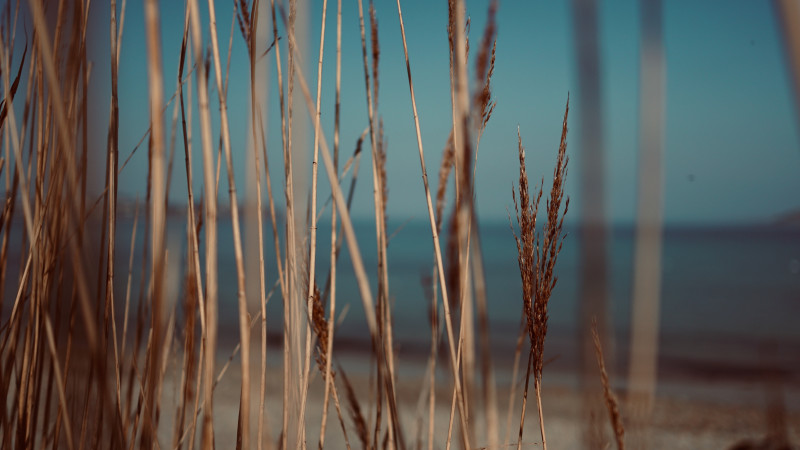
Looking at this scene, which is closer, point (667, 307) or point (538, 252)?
point (538, 252)

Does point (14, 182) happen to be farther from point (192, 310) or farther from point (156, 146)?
point (156, 146)

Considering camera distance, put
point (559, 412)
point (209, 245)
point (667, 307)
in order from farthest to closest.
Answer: point (667, 307) < point (559, 412) < point (209, 245)

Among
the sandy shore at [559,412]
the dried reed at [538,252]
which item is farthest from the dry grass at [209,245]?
the sandy shore at [559,412]

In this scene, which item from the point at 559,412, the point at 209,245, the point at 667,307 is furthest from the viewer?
the point at 667,307

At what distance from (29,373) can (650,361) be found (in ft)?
2.41

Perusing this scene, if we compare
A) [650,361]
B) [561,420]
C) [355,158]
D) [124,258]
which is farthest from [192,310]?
[561,420]

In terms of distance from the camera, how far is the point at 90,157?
45 cm

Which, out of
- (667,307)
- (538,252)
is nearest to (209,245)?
(538,252)

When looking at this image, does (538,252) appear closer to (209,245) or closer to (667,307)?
(209,245)

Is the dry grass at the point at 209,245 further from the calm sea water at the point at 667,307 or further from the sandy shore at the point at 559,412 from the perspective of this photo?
the sandy shore at the point at 559,412

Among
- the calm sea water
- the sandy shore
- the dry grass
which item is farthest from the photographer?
the calm sea water

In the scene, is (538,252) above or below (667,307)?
above

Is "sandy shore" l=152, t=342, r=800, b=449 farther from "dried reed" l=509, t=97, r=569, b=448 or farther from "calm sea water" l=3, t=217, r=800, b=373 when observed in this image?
"dried reed" l=509, t=97, r=569, b=448

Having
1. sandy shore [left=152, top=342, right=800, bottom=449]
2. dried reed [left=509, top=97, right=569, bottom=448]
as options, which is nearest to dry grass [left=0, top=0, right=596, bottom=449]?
dried reed [left=509, top=97, right=569, bottom=448]
